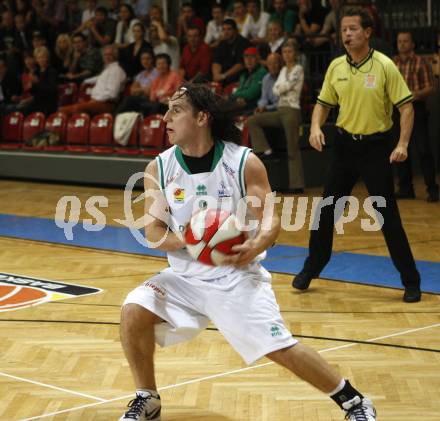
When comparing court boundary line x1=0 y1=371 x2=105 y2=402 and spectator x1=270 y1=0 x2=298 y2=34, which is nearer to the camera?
court boundary line x1=0 y1=371 x2=105 y2=402

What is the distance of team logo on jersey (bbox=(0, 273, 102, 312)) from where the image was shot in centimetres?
708

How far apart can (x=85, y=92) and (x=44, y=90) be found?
2.43ft

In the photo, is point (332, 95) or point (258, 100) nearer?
point (332, 95)

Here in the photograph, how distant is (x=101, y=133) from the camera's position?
15.2 m

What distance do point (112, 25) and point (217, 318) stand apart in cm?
1392

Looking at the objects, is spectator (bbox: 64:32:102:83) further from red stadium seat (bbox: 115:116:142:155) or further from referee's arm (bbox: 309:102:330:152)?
referee's arm (bbox: 309:102:330:152)

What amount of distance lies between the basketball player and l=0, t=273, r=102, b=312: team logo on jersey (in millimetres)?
2751

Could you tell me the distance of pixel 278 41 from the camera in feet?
46.8

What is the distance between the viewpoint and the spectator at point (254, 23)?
15461mm

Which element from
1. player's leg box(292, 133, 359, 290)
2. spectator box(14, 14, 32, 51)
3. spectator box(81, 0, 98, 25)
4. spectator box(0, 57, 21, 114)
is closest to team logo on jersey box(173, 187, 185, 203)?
player's leg box(292, 133, 359, 290)

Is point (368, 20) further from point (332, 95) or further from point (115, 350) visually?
point (115, 350)

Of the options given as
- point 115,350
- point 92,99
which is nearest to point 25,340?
point 115,350

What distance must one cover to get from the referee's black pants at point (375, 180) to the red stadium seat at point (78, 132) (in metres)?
8.73

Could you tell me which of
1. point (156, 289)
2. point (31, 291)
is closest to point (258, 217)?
point (156, 289)
